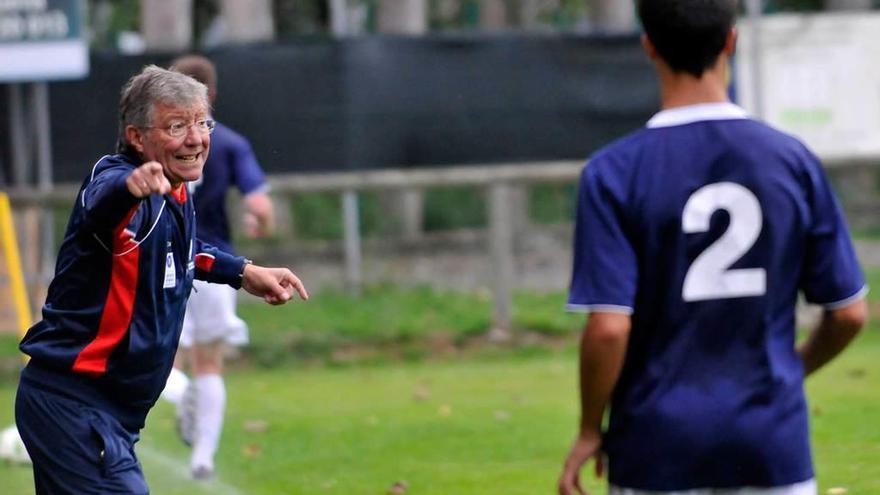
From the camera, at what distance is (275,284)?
5.36 meters

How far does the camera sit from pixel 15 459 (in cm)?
939

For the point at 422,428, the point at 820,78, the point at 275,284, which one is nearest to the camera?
the point at 275,284

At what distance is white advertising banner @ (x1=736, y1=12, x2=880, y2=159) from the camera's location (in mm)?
14609

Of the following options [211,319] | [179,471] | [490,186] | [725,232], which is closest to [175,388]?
[211,319]

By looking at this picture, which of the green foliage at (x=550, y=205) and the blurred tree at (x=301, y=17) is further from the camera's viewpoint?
the blurred tree at (x=301, y=17)

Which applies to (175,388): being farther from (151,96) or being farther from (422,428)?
(151,96)

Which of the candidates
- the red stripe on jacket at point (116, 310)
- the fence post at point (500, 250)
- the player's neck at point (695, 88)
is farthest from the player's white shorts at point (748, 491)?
the fence post at point (500, 250)

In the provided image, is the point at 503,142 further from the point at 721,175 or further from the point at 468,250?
the point at 721,175

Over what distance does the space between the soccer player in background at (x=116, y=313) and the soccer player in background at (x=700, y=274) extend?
1.59 meters

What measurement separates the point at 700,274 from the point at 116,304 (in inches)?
75.9

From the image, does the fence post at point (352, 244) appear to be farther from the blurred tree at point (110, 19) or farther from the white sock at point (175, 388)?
the blurred tree at point (110, 19)

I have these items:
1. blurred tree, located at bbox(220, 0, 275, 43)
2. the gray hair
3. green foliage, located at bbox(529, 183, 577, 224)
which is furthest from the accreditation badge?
blurred tree, located at bbox(220, 0, 275, 43)

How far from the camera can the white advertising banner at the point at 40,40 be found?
14.3 meters

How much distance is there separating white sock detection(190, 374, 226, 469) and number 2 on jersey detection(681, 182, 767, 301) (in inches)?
204
